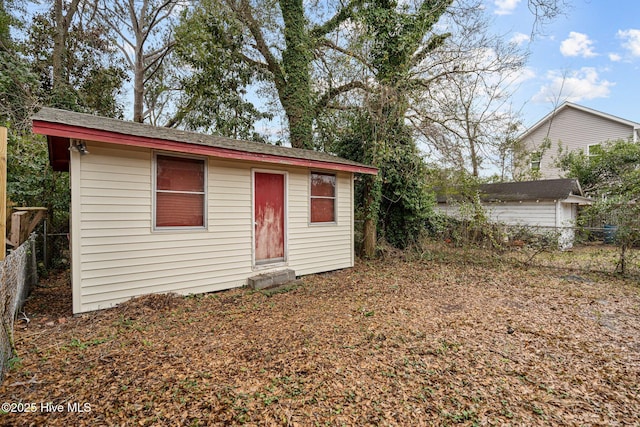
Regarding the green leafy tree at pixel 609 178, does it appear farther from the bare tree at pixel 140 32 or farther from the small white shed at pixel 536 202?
the bare tree at pixel 140 32

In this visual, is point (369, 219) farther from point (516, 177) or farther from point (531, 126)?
point (531, 126)

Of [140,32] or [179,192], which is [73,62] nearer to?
[140,32]

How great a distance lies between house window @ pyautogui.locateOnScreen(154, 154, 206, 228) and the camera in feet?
16.1

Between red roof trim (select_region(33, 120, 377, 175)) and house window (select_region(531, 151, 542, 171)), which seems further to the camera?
house window (select_region(531, 151, 542, 171))

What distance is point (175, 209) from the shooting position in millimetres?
5082

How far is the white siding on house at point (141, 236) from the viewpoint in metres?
4.22

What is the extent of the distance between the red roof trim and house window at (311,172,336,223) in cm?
61

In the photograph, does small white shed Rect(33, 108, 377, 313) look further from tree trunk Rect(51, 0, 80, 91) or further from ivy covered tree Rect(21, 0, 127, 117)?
A: tree trunk Rect(51, 0, 80, 91)

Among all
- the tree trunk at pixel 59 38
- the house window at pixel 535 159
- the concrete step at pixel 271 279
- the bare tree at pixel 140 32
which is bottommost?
the concrete step at pixel 271 279

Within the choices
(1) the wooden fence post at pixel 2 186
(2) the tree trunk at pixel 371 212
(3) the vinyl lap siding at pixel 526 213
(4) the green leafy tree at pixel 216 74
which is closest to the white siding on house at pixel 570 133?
(3) the vinyl lap siding at pixel 526 213

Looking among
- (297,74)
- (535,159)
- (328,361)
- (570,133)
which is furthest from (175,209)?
(570,133)

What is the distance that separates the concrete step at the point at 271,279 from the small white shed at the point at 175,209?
0.74ft

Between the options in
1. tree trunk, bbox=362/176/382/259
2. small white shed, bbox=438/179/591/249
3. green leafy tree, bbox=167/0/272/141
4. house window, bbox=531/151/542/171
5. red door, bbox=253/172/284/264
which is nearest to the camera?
red door, bbox=253/172/284/264

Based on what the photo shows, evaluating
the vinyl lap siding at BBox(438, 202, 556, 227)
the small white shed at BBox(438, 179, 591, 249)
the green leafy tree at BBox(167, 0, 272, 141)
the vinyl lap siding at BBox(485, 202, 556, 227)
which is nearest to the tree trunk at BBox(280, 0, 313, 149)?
the green leafy tree at BBox(167, 0, 272, 141)
